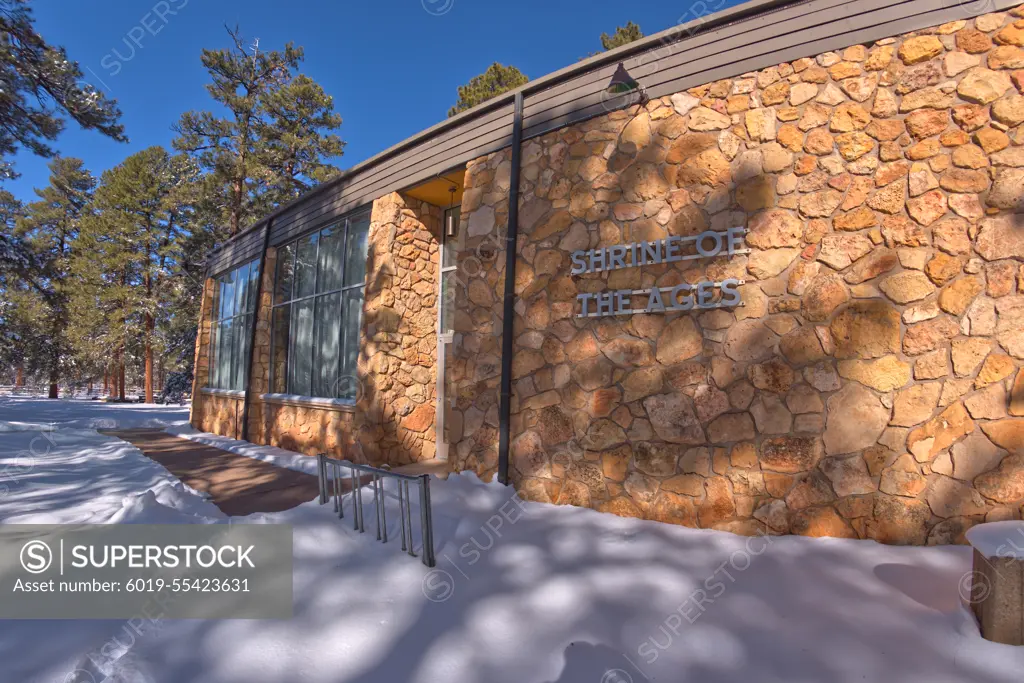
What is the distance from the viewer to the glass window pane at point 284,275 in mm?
9234

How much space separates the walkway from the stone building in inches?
72.2

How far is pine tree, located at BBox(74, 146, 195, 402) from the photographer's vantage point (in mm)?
21750

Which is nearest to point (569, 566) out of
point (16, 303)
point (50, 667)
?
point (50, 667)

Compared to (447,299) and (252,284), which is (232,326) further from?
(447,299)

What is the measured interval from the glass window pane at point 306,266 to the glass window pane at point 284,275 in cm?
24

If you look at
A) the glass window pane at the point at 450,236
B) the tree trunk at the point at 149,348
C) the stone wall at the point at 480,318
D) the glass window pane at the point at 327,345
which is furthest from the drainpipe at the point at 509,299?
the tree trunk at the point at 149,348

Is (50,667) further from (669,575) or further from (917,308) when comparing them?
(917,308)

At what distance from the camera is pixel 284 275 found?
31.0ft

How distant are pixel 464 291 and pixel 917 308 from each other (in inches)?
161

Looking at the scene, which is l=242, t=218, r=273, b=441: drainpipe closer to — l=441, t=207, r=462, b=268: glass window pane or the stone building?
l=441, t=207, r=462, b=268: glass window pane

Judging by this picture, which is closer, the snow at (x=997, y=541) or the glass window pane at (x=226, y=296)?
the snow at (x=997, y=541)

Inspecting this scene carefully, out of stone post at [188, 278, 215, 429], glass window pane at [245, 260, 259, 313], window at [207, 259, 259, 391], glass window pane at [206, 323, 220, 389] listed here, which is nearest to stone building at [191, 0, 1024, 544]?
glass window pane at [245, 260, 259, 313]

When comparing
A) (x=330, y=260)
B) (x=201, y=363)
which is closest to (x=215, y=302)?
(x=201, y=363)

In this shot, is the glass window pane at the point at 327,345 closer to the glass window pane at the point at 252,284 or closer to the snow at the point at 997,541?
the glass window pane at the point at 252,284
